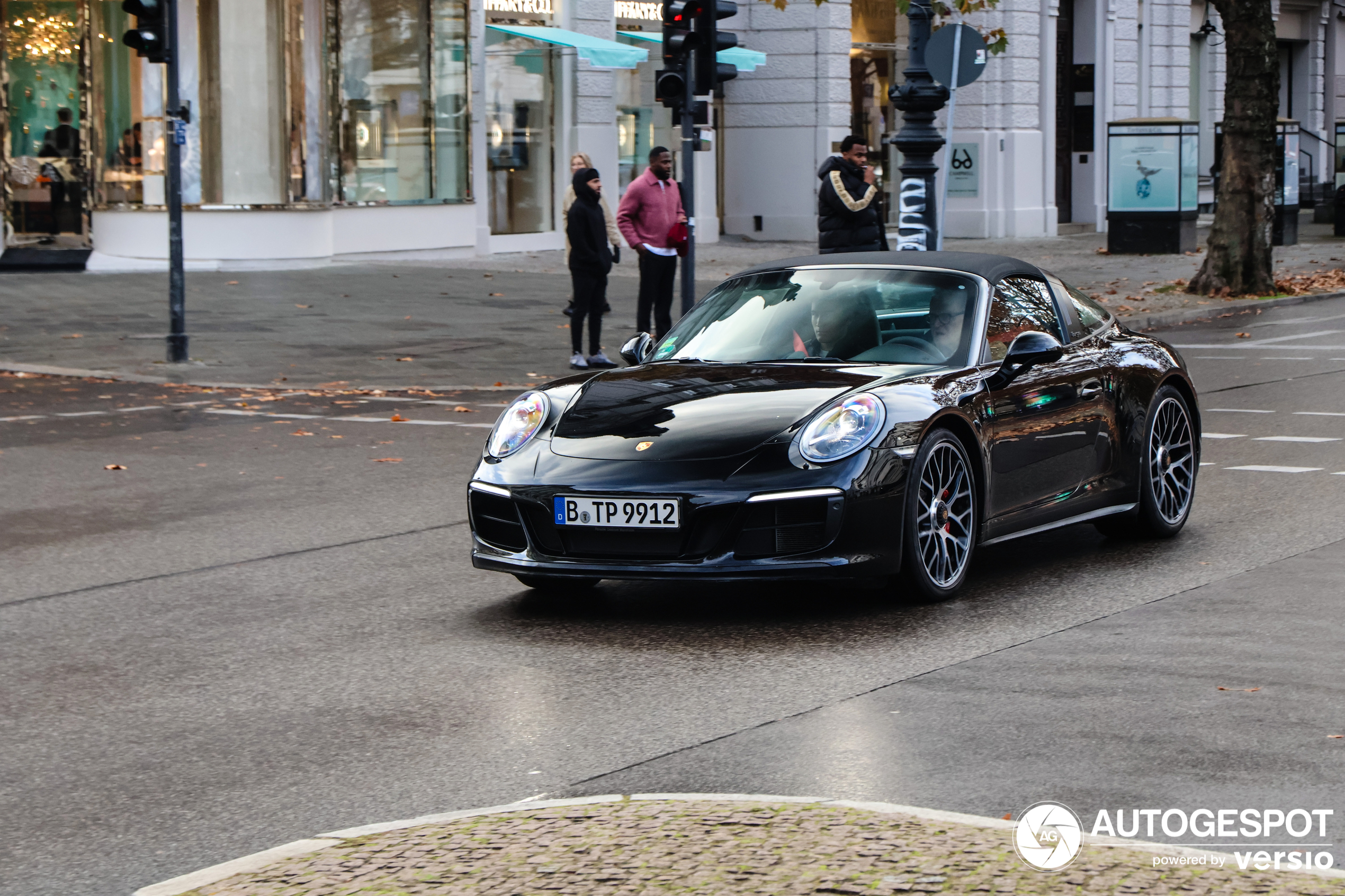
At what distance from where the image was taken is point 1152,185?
30406mm

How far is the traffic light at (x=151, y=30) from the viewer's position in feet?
52.6

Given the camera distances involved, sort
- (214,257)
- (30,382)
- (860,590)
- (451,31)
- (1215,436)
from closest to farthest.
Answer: (860,590), (1215,436), (30,382), (214,257), (451,31)

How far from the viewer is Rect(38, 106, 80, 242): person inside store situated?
1099 inches

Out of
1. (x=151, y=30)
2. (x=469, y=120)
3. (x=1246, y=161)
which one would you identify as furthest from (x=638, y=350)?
(x=469, y=120)

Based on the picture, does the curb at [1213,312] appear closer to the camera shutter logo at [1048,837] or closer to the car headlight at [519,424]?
the car headlight at [519,424]

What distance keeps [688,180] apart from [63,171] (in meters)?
15.0

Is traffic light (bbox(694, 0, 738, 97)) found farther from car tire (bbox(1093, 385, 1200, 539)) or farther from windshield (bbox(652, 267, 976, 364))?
windshield (bbox(652, 267, 976, 364))

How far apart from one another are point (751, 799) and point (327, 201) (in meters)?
24.6

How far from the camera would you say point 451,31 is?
98.9ft

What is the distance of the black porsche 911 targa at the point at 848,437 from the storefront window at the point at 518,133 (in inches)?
928

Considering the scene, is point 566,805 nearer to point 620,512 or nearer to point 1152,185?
point 620,512

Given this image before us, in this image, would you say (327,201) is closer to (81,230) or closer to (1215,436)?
(81,230)

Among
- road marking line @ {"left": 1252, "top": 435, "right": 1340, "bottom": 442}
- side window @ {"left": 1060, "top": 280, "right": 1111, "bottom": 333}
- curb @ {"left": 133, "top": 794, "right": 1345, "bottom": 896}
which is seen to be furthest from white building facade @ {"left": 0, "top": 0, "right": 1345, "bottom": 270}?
curb @ {"left": 133, "top": 794, "right": 1345, "bottom": 896}

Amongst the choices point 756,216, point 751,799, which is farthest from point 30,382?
point 756,216
